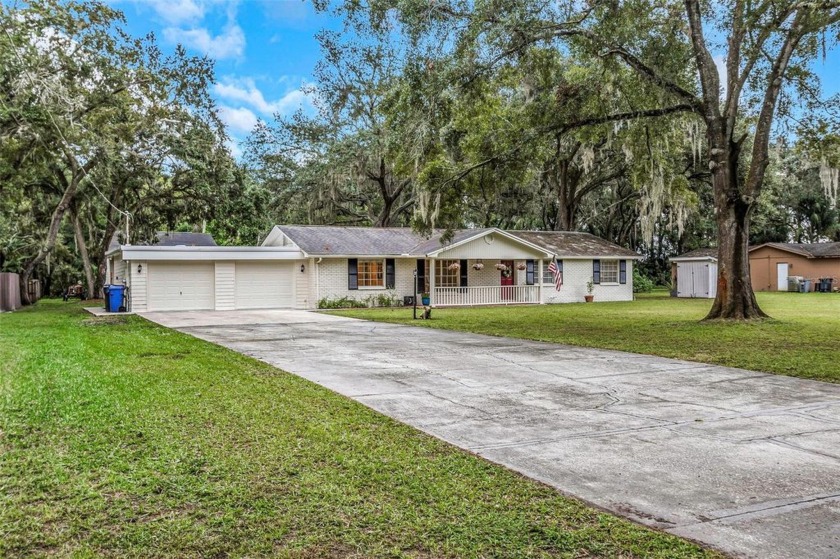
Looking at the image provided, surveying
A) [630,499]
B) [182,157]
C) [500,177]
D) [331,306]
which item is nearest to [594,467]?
[630,499]

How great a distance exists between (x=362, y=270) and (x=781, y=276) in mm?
24508

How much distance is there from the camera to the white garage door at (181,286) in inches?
870

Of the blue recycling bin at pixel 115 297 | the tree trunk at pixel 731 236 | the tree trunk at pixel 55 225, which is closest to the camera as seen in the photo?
the tree trunk at pixel 731 236

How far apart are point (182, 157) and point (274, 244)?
15.8 feet

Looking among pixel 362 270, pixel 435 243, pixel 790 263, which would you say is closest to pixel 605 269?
pixel 435 243

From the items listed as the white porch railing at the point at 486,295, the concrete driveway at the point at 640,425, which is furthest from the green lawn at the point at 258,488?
the white porch railing at the point at 486,295

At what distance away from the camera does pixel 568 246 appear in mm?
28031

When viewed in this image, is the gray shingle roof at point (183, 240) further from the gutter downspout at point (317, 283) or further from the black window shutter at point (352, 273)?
the black window shutter at point (352, 273)

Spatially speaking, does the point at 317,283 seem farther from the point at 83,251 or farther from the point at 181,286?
the point at 83,251

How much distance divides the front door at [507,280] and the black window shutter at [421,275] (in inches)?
125

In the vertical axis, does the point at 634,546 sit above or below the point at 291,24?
below

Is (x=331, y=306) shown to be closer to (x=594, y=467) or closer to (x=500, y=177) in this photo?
(x=500, y=177)

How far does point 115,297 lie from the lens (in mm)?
20625

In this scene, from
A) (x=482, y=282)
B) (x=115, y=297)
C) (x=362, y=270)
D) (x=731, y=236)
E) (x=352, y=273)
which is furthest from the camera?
(x=482, y=282)
